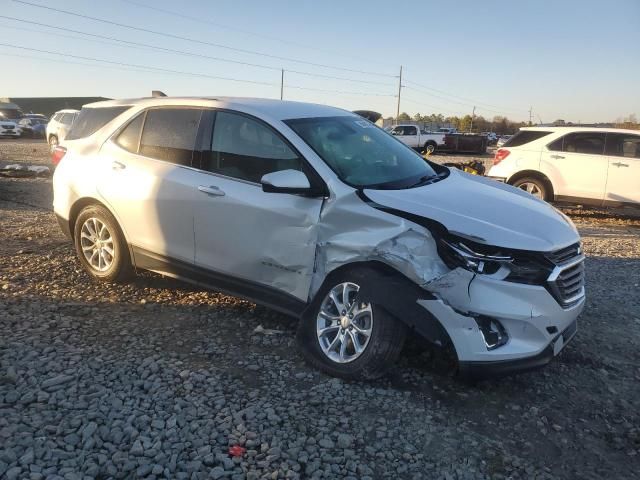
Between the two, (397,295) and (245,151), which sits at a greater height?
(245,151)

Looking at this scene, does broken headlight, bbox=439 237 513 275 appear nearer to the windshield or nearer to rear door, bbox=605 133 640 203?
the windshield

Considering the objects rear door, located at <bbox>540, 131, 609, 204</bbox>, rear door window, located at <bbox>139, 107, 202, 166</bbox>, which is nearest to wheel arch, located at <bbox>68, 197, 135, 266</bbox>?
rear door window, located at <bbox>139, 107, 202, 166</bbox>

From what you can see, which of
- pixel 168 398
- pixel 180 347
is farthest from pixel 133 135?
pixel 168 398

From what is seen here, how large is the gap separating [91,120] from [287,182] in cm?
274

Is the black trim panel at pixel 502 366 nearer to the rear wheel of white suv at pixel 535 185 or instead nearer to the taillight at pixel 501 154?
the rear wheel of white suv at pixel 535 185

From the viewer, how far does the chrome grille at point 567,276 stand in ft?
10.8

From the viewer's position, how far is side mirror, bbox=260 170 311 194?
3654mm

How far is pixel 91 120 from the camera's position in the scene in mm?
5309

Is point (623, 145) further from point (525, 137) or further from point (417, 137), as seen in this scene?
point (417, 137)

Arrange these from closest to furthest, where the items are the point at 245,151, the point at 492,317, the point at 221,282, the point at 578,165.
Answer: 1. the point at 492,317
2. the point at 245,151
3. the point at 221,282
4. the point at 578,165

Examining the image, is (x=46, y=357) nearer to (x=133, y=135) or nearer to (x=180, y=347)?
(x=180, y=347)

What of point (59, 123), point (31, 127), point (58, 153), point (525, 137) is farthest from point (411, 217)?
point (31, 127)

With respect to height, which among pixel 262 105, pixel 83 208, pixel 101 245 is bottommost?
pixel 101 245

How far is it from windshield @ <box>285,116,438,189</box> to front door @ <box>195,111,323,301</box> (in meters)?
0.24
